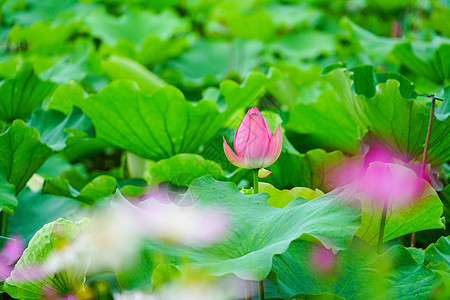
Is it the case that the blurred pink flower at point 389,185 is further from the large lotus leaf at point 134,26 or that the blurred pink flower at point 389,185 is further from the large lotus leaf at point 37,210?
the large lotus leaf at point 134,26

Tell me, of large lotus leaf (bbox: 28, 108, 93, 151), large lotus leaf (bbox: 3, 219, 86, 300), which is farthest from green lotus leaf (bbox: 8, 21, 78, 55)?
large lotus leaf (bbox: 3, 219, 86, 300)

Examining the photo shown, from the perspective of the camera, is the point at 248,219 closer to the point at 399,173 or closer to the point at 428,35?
the point at 399,173

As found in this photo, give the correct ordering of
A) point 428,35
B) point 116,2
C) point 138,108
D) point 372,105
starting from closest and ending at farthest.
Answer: point 372,105 < point 138,108 < point 428,35 < point 116,2

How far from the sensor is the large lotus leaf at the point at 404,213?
2.19 feet

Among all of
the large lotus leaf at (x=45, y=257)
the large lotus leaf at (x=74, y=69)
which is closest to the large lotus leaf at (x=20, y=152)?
the large lotus leaf at (x=45, y=257)

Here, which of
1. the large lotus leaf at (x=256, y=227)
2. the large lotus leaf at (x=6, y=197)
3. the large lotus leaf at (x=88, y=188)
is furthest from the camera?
the large lotus leaf at (x=88, y=188)

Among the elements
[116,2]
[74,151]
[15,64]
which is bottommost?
[116,2]

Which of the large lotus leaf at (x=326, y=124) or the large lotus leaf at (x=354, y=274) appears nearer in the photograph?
the large lotus leaf at (x=354, y=274)

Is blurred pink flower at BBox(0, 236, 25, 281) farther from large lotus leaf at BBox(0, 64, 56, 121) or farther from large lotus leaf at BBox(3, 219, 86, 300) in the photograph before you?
large lotus leaf at BBox(0, 64, 56, 121)

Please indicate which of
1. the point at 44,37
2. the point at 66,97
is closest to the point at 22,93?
the point at 66,97

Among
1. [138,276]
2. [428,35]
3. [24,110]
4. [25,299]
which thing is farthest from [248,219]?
[428,35]

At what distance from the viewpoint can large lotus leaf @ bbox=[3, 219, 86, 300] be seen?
597 mm

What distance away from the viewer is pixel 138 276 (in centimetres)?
58

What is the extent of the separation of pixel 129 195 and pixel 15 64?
0.61m
